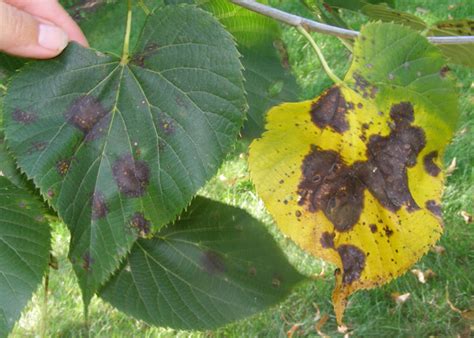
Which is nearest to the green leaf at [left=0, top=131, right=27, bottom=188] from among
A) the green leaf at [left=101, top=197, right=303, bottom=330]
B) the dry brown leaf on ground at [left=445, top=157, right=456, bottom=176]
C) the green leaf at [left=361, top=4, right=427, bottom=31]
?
the green leaf at [left=101, top=197, right=303, bottom=330]

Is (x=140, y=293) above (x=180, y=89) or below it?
below

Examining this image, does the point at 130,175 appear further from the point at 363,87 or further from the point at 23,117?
the point at 363,87

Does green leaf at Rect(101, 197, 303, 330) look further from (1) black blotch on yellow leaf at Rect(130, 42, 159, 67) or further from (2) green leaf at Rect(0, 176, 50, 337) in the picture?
(1) black blotch on yellow leaf at Rect(130, 42, 159, 67)

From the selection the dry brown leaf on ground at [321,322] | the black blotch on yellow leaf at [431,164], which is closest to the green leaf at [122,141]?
the black blotch on yellow leaf at [431,164]

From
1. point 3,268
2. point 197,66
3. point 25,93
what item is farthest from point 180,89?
point 3,268

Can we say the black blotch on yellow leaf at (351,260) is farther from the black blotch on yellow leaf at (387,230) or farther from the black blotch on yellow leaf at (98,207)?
the black blotch on yellow leaf at (98,207)

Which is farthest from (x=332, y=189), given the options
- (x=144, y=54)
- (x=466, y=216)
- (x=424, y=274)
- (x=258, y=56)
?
(x=466, y=216)

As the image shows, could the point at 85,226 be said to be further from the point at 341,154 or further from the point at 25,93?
the point at 341,154
